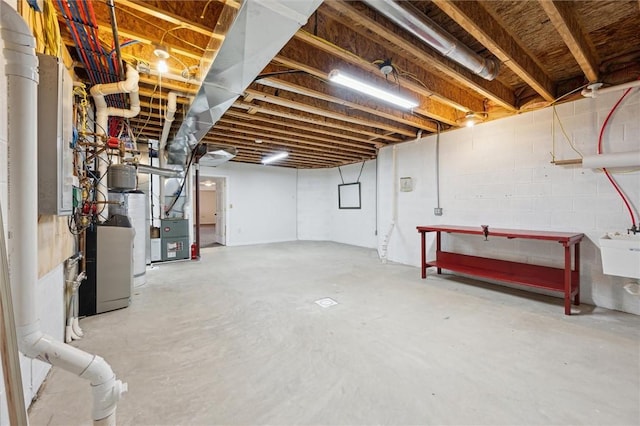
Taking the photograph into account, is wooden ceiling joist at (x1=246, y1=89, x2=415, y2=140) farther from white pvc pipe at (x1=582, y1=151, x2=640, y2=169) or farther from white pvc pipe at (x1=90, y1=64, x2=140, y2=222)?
white pvc pipe at (x1=582, y1=151, x2=640, y2=169)

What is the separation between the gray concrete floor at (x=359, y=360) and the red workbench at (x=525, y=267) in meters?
0.25

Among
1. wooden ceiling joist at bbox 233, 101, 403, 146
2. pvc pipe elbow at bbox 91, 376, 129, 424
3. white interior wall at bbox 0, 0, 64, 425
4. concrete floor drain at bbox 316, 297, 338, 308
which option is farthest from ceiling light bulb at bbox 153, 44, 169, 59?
concrete floor drain at bbox 316, 297, 338, 308

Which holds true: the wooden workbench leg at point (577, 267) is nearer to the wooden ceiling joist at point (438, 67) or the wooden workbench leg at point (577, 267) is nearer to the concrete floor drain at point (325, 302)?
the wooden ceiling joist at point (438, 67)

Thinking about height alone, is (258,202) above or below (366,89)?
below

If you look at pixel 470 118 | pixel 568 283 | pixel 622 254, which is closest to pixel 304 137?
pixel 470 118

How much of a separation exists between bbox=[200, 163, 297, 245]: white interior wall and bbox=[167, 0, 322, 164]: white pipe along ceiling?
464 cm

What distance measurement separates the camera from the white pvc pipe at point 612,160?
8.27 feet

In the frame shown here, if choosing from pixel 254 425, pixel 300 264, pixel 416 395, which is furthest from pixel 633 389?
pixel 300 264

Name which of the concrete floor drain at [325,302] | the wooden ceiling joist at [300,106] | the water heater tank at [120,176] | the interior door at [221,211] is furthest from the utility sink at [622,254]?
the interior door at [221,211]

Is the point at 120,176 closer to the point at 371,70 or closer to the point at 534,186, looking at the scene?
the point at 371,70

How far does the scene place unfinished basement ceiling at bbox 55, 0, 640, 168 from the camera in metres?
1.81

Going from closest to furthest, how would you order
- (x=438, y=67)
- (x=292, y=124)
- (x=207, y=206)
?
(x=438, y=67) < (x=292, y=124) < (x=207, y=206)

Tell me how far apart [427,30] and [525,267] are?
306 cm

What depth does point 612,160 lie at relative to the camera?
8.64 feet
